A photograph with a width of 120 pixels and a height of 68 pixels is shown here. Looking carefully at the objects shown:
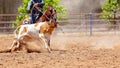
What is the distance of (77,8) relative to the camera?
28719 mm

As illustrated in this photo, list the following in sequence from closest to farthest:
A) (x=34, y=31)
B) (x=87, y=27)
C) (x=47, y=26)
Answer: (x=34, y=31) → (x=47, y=26) → (x=87, y=27)

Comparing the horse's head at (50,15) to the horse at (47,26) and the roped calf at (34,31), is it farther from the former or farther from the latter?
the roped calf at (34,31)

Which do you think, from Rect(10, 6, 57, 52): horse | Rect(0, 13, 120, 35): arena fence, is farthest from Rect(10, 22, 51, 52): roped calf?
Rect(0, 13, 120, 35): arena fence

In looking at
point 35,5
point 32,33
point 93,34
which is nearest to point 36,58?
point 32,33

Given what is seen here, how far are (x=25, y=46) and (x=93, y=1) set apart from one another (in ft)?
62.5

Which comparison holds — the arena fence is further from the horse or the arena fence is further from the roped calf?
the roped calf

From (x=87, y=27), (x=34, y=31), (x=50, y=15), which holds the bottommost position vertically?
(x=87, y=27)

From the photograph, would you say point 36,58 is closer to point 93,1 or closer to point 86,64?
point 86,64

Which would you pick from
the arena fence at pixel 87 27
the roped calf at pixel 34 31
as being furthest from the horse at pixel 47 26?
the arena fence at pixel 87 27

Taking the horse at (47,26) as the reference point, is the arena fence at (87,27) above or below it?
below

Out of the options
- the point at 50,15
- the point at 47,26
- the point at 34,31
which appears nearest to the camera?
the point at 34,31

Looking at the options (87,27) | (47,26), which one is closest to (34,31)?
(47,26)

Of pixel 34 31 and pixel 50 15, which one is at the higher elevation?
pixel 50 15

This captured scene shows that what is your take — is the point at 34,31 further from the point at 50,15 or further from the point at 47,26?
the point at 50,15
